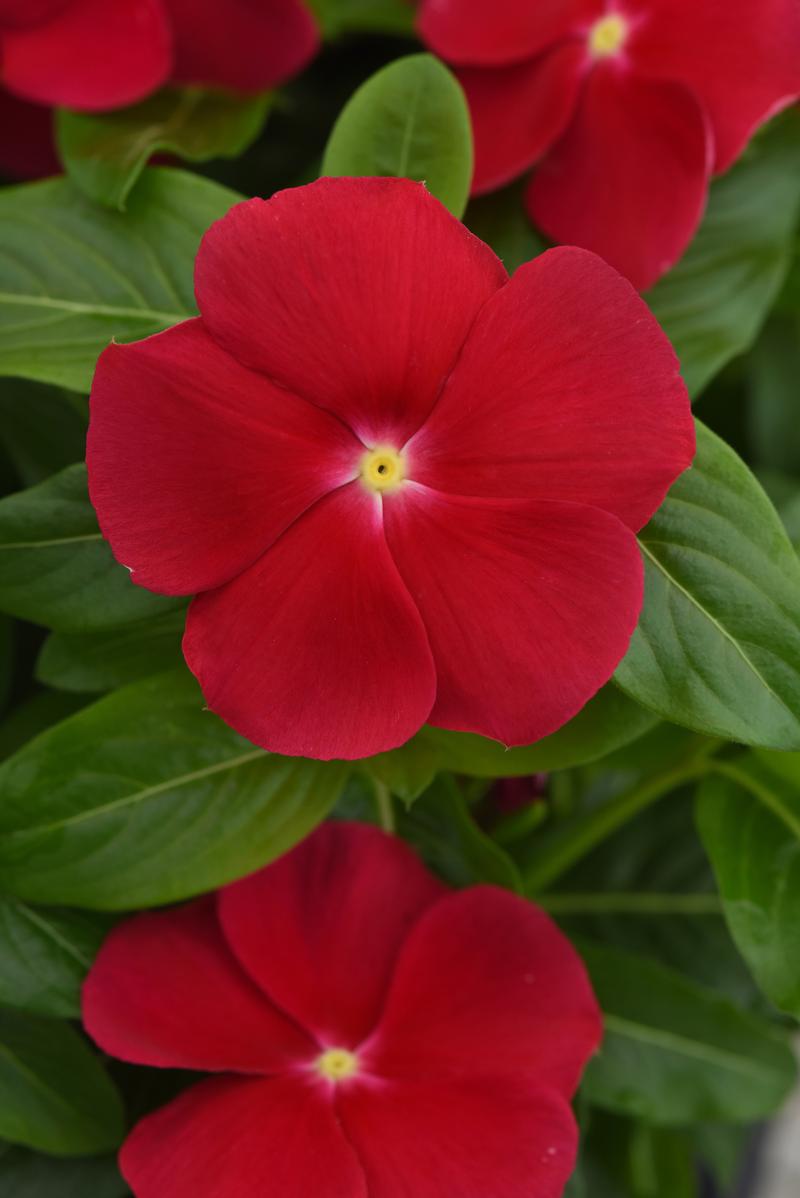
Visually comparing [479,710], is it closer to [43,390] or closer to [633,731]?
[633,731]

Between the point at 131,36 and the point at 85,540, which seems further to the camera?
the point at 131,36

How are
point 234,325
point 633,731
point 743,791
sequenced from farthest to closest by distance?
point 743,791 → point 633,731 → point 234,325

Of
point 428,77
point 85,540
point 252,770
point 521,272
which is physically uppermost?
point 428,77

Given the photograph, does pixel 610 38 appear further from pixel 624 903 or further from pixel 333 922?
pixel 624 903

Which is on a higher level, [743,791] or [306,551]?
[306,551]

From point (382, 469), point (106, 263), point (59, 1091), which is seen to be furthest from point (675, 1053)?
point (106, 263)

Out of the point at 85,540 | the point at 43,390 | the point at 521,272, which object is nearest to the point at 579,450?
the point at 521,272

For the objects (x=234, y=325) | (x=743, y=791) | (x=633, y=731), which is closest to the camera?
(x=234, y=325)
